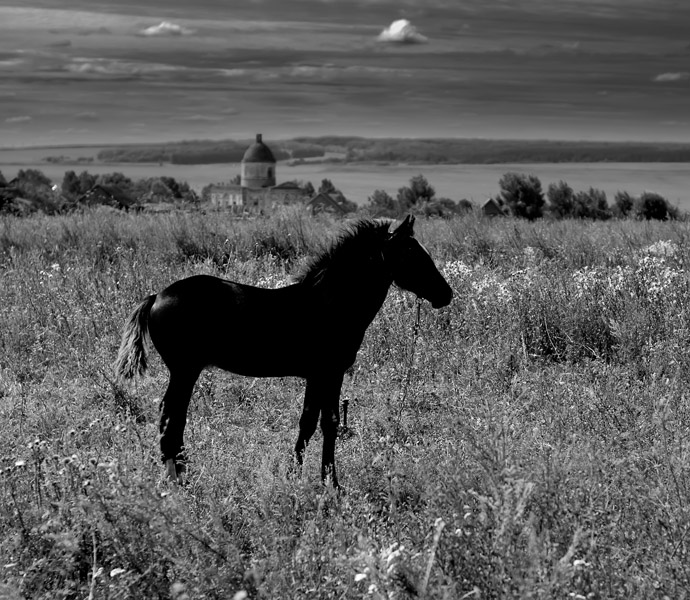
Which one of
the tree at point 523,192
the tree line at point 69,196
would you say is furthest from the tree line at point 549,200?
the tree line at point 69,196

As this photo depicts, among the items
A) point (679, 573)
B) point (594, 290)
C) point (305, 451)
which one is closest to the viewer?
point (679, 573)

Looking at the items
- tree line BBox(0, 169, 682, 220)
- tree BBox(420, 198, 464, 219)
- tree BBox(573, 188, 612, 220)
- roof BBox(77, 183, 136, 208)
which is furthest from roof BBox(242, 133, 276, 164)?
tree BBox(420, 198, 464, 219)

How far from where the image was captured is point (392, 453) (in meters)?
5.23

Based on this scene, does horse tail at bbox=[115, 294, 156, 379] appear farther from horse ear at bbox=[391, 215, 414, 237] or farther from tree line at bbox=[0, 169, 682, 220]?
tree line at bbox=[0, 169, 682, 220]

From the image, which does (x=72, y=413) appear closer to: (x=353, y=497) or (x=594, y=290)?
(x=353, y=497)

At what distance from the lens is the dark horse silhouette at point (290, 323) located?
181 inches

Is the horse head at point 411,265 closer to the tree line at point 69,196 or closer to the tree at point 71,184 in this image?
the tree line at point 69,196

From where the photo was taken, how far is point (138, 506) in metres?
3.67

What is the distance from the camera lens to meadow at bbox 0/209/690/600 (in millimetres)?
3521

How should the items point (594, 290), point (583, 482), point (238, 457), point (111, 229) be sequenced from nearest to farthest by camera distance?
point (583, 482) → point (238, 457) → point (594, 290) → point (111, 229)

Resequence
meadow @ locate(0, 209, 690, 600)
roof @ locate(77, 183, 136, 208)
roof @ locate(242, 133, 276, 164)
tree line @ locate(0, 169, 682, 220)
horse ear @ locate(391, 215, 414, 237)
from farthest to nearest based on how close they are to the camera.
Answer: roof @ locate(242, 133, 276, 164) < tree line @ locate(0, 169, 682, 220) < roof @ locate(77, 183, 136, 208) < horse ear @ locate(391, 215, 414, 237) < meadow @ locate(0, 209, 690, 600)

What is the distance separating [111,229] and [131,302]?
17.0 ft

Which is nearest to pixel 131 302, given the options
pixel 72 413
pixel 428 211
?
pixel 72 413

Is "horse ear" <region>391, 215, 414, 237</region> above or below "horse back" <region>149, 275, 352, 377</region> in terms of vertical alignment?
above
